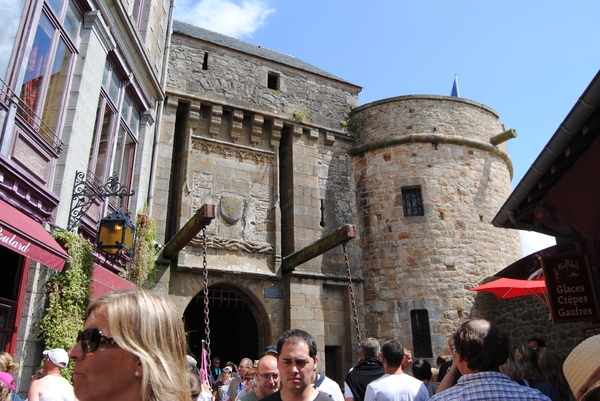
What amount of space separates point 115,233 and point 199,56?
6740 mm

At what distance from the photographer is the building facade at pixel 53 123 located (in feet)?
17.0

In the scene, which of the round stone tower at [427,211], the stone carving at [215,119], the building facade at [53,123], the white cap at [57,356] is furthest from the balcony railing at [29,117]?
the round stone tower at [427,211]

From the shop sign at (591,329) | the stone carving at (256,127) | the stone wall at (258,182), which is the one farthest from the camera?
the stone carving at (256,127)

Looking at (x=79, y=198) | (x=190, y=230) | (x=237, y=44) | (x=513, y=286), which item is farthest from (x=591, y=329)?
(x=237, y=44)

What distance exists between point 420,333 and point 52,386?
30.5 feet

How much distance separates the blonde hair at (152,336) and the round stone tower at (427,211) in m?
10.5

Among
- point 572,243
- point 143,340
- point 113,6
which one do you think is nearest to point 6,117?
point 113,6

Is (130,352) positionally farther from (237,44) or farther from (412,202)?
(237,44)

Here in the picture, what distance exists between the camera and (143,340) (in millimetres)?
1348

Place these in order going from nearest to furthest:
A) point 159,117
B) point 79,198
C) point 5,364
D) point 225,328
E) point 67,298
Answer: point 5,364 < point 67,298 < point 79,198 < point 159,117 < point 225,328

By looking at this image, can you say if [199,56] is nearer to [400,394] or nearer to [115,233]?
[115,233]

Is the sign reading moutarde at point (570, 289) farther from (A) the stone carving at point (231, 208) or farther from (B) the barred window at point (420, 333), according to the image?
(A) the stone carving at point (231, 208)

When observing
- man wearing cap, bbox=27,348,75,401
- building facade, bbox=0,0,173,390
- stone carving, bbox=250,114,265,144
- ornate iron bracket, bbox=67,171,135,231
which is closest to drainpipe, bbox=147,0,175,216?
building facade, bbox=0,0,173,390

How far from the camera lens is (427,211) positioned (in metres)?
12.1
